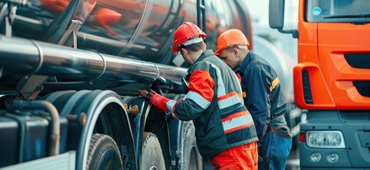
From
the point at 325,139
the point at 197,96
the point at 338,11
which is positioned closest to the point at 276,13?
the point at 338,11

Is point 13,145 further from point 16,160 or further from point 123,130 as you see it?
point 123,130

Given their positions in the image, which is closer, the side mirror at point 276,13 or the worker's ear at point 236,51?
the worker's ear at point 236,51

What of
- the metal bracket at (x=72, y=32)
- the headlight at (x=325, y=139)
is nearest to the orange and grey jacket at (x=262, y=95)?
the headlight at (x=325, y=139)

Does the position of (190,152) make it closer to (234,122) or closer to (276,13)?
(276,13)

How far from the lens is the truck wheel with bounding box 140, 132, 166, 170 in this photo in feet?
19.7

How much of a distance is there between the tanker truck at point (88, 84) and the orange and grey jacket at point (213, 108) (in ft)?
1.37

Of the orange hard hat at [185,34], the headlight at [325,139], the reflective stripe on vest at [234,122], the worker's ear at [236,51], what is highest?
the orange hard hat at [185,34]

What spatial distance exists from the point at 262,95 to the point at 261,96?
18 mm

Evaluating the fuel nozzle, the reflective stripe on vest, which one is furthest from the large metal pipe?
the reflective stripe on vest

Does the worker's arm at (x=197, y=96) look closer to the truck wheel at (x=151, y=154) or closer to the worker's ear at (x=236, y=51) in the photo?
the truck wheel at (x=151, y=154)

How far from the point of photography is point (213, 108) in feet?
19.8

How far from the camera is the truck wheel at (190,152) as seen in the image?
24.4ft

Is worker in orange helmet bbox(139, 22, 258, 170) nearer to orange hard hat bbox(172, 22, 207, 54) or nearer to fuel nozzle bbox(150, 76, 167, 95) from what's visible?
orange hard hat bbox(172, 22, 207, 54)

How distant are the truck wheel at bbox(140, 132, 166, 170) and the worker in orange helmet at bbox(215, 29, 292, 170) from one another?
1042 mm
